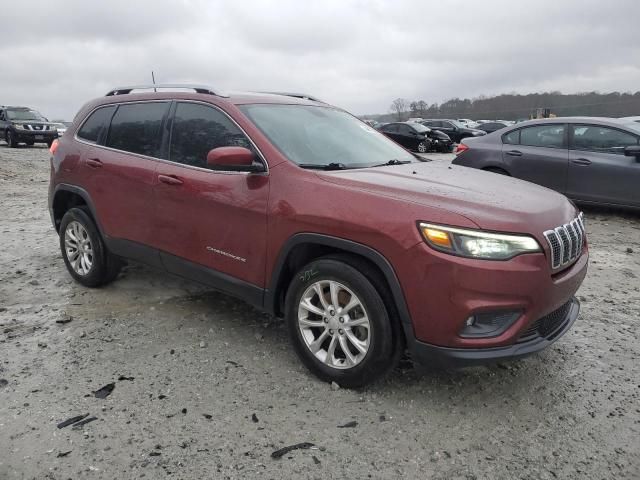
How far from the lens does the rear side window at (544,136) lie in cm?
782

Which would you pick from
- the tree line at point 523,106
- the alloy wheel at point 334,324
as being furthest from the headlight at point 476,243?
the tree line at point 523,106

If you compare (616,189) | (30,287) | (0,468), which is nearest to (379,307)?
(0,468)

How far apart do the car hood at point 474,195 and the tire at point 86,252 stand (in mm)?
2462

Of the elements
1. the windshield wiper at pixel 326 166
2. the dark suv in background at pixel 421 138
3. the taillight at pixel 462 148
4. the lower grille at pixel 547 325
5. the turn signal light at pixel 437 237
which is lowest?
the lower grille at pixel 547 325

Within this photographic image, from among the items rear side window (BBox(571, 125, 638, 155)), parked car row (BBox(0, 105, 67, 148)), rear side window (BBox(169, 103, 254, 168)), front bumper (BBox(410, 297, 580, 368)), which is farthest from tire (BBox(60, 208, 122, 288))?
parked car row (BBox(0, 105, 67, 148))

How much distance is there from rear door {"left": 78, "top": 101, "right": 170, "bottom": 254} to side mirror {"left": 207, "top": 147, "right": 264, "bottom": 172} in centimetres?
95

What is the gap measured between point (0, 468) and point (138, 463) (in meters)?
0.62

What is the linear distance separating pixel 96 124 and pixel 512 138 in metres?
6.17

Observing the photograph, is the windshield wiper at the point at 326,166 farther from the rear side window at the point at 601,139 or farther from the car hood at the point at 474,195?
the rear side window at the point at 601,139

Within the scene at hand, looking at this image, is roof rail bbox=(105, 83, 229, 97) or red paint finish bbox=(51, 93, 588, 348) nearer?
red paint finish bbox=(51, 93, 588, 348)

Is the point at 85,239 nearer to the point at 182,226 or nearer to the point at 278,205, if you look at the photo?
the point at 182,226

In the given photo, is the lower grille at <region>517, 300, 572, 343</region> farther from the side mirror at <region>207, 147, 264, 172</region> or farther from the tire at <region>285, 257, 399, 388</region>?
the side mirror at <region>207, 147, 264, 172</region>

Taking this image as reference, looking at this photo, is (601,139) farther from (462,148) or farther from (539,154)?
(462,148)

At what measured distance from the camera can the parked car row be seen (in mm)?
21969
